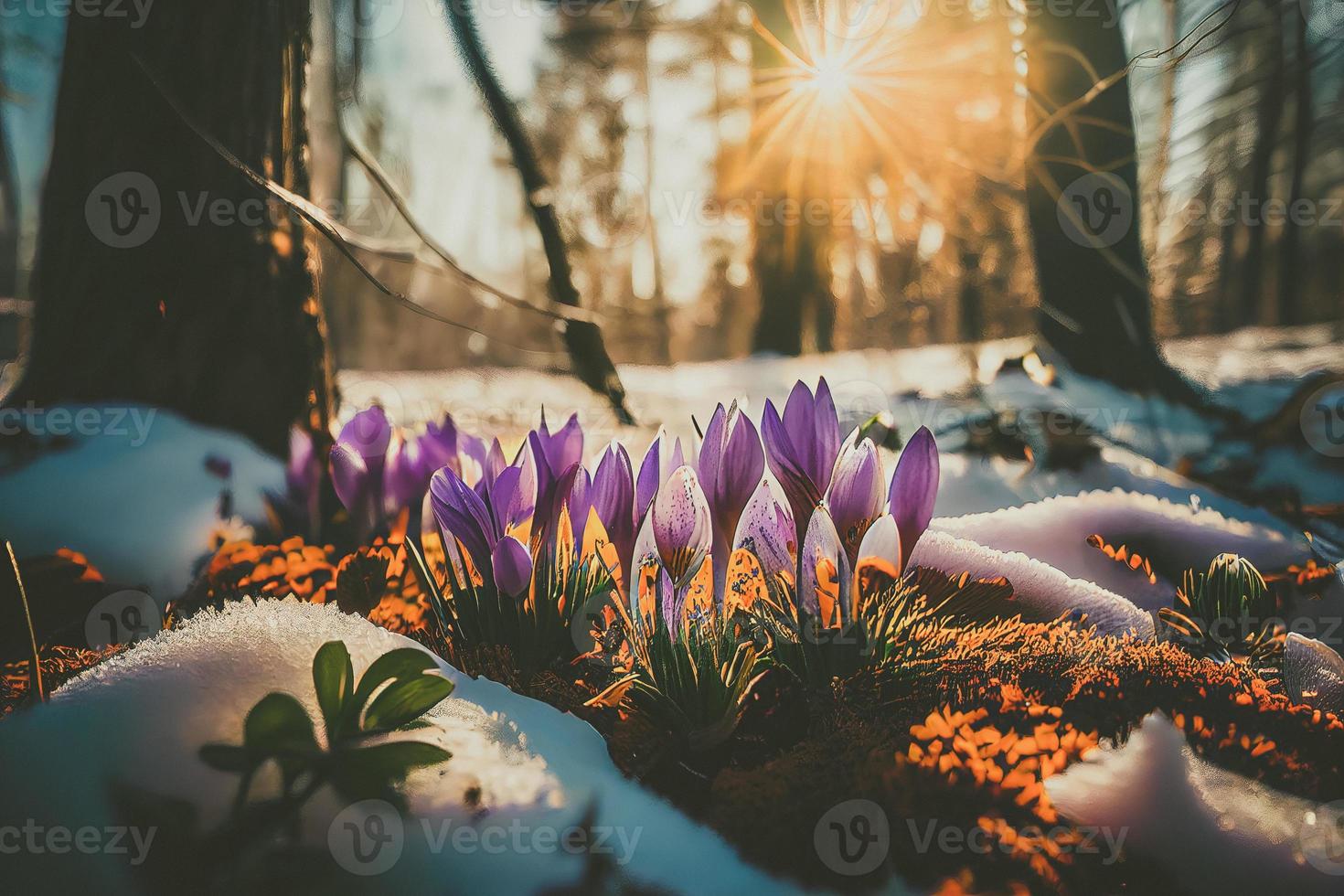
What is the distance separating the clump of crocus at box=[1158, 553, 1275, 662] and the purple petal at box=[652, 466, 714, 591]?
0.75 meters

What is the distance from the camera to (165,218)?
1.68 metres

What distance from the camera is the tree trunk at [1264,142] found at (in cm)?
291

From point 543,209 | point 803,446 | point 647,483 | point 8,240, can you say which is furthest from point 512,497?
point 8,240

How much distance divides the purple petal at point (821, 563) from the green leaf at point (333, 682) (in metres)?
0.52

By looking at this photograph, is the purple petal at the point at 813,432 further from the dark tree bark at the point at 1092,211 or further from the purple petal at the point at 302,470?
the dark tree bark at the point at 1092,211

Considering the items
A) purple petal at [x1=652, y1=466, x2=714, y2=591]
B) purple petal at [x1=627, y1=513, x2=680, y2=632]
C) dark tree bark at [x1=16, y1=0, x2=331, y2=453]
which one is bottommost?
purple petal at [x1=627, y1=513, x2=680, y2=632]

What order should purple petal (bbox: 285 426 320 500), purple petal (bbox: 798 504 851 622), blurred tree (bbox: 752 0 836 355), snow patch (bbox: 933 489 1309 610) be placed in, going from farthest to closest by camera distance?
1. blurred tree (bbox: 752 0 836 355)
2. purple petal (bbox: 285 426 320 500)
3. snow patch (bbox: 933 489 1309 610)
4. purple petal (bbox: 798 504 851 622)

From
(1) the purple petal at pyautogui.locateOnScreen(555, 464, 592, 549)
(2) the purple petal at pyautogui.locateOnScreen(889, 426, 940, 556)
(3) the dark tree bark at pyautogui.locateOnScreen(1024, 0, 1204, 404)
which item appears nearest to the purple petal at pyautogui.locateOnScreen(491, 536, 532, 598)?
(1) the purple petal at pyautogui.locateOnScreen(555, 464, 592, 549)

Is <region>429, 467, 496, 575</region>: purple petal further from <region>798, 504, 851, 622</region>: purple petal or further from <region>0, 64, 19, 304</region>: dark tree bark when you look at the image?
<region>0, 64, 19, 304</region>: dark tree bark

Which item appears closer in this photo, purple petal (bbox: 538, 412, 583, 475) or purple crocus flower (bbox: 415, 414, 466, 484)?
purple petal (bbox: 538, 412, 583, 475)

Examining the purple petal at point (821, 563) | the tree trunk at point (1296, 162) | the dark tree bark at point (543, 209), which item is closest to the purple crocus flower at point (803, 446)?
the purple petal at point (821, 563)

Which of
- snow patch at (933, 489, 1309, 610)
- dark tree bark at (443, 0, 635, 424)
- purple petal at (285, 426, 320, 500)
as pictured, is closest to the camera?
snow patch at (933, 489, 1309, 610)

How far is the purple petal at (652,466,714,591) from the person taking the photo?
977mm

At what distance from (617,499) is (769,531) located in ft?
0.69
